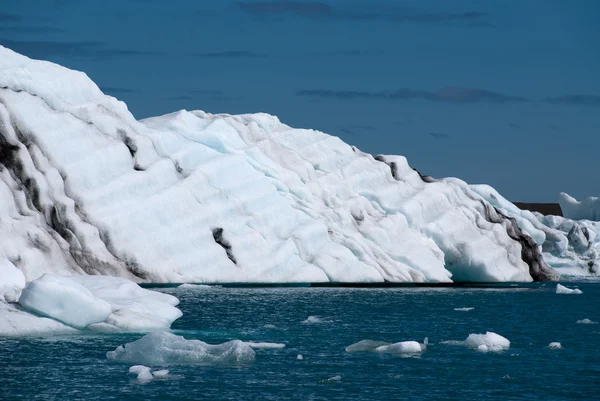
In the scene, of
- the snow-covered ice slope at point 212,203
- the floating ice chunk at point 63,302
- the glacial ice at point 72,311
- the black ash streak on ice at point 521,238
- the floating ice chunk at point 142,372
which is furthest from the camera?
the black ash streak on ice at point 521,238

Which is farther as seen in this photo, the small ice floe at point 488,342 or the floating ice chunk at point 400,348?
the small ice floe at point 488,342

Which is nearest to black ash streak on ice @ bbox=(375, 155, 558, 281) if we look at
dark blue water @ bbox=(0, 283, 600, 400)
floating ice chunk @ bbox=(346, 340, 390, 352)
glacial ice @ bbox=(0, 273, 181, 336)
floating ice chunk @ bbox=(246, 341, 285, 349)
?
dark blue water @ bbox=(0, 283, 600, 400)

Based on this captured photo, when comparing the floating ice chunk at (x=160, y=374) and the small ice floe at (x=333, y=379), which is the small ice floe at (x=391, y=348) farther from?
the floating ice chunk at (x=160, y=374)

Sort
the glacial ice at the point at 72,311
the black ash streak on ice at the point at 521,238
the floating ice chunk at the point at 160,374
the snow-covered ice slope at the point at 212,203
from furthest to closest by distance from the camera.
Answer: the black ash streak on ice at the point at 521,238, the snow-covered ice slope at the point at 212,203, the glacial ice at the point at 72,311, the floating ice chunk at the point at 160,374

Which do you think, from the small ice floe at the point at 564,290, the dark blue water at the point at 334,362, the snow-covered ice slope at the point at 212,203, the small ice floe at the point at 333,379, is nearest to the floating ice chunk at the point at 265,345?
the dark blue water at the point at 334,362

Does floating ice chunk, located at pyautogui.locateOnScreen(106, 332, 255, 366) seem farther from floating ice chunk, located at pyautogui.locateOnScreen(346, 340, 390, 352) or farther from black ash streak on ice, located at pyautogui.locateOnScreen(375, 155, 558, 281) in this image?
black ash streak on ice, located at pyautogui.locateOnScreen(375, 155, 558, 281)

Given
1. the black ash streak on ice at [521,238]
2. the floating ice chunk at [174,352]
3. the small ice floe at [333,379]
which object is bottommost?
the small ice floe at [333,379]

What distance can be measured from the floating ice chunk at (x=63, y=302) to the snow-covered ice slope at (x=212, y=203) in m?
16.7

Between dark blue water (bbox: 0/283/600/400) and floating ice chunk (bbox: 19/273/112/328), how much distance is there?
76 cm

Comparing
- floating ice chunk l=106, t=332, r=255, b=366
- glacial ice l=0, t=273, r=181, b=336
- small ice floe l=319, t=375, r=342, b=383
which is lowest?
small ice floe l=319, t=375, r=342, b=383

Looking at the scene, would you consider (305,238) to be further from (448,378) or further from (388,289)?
(448,378)

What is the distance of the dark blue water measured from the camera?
856 inches

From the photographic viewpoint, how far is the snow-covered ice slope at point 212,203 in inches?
2018

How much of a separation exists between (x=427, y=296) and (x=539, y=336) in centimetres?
2155
